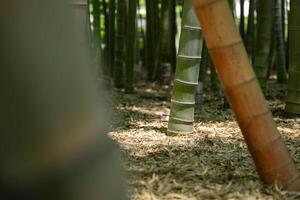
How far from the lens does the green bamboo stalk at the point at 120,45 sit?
20.9ft

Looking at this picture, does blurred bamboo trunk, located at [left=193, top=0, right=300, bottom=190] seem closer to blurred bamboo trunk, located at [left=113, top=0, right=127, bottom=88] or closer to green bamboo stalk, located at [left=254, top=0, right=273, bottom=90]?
green bamboo stalk, located at [left=254, top=0, right=273, bottom=90]

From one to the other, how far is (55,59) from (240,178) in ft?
5.25

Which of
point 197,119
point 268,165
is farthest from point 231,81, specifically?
point 197,119

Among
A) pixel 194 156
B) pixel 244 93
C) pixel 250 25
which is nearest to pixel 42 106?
pixel 244 93

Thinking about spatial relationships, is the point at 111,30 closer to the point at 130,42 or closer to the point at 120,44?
the point at 120,44

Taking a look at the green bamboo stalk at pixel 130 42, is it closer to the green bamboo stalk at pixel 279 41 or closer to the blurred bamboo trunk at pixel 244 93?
the green bamboo stalk at pixel 279 41

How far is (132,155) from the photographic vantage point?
115 inches

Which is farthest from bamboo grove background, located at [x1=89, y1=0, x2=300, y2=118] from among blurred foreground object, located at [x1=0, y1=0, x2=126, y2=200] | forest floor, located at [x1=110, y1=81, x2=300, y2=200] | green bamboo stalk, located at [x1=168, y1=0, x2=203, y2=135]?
blurred foreground object, located at [x1=0, y1=0, x2=126, y2=200]

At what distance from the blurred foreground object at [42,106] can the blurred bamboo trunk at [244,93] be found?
3.53ft

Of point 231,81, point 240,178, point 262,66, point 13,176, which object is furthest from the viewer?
point 262,66

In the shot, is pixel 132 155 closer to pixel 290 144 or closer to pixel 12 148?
pixel 290 144

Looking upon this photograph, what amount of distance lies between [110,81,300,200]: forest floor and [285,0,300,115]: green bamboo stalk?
0.13 meters

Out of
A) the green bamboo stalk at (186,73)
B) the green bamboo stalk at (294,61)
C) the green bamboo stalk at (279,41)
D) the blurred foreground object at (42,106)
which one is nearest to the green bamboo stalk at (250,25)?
the green bamboo stalk at (279,41)

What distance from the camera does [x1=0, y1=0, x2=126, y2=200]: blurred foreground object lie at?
0.81 meters
